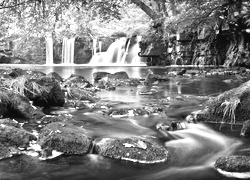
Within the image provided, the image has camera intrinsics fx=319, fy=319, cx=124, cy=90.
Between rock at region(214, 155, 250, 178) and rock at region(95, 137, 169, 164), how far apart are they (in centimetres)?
75

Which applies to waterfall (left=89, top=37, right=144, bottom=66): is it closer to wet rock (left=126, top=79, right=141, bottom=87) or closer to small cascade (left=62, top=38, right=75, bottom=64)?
small cascade (left=62, top=38, right=75, bottom=64)

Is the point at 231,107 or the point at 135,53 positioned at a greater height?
the point at 135,53

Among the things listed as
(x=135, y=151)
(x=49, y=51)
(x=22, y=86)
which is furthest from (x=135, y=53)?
(x=135, y=151)

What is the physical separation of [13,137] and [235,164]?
285 cm

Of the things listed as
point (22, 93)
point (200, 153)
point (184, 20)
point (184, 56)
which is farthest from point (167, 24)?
point (200, 153)

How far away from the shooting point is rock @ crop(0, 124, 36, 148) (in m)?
4.27

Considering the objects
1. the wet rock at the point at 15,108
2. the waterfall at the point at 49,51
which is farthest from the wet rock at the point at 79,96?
the waterfall at the point at 49,51

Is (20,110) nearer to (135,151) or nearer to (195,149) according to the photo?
(135,151)

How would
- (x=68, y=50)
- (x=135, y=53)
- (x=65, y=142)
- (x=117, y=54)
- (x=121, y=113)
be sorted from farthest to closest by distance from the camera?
1. (x=68, y=50)
2. (x=117, y=54)
3. (x=135, y=53)
4. (x=121, y=113)
5. (x=65, y=142)

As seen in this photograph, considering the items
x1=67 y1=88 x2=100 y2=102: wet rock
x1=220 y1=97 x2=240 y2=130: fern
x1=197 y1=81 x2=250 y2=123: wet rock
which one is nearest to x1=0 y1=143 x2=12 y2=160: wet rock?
x1=197 y1=81 x2=250 y2=123: wet rock

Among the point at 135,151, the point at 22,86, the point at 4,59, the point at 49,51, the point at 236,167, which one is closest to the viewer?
the point at 236,167

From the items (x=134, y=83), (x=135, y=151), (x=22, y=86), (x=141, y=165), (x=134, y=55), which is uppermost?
(x=134, y=55)

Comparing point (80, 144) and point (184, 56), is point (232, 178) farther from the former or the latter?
point (184, 56)

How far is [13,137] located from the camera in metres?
4.33
